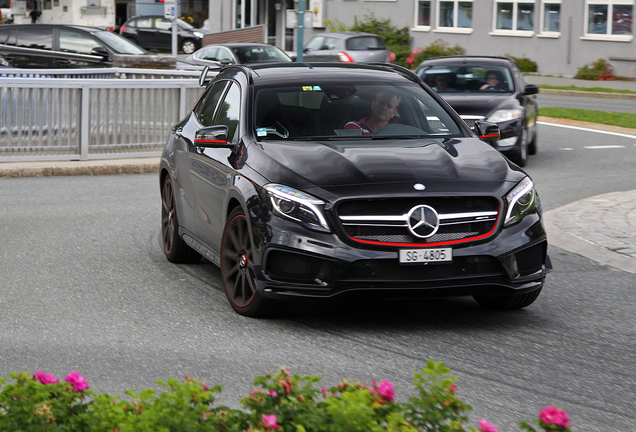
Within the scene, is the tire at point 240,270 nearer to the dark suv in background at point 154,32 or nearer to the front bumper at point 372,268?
the front bumper at point 372,268

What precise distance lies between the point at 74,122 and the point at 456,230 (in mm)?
10047

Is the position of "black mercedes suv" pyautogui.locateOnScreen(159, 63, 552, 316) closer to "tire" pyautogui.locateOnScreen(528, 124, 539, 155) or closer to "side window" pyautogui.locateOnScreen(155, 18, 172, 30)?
"tire" pyautogui.locateOnScreen(528, 124, 539, 155)

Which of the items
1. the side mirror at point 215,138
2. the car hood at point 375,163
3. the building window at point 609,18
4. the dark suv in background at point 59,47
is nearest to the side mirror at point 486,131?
the car hood at point 375,163

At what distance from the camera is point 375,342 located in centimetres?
539


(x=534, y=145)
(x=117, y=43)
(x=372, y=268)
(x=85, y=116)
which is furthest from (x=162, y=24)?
(x=372, y=268)

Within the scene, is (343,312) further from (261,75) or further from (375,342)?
(261,75)

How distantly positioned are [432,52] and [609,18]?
7117mm

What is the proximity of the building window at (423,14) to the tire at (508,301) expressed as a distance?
36.6m

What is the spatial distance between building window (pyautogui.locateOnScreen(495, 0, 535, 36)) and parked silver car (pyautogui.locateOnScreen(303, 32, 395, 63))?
699 cm

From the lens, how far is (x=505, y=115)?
14.1 meters

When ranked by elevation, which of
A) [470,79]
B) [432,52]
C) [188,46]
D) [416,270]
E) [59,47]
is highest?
[188,46]

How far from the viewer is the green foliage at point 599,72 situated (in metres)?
33.2

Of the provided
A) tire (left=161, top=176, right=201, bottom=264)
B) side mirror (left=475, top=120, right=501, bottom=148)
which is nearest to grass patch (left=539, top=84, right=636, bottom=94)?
side mirror (left=475, top=120, right=501, bottom=148)

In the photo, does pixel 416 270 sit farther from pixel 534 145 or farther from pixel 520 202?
pixel 534 145
